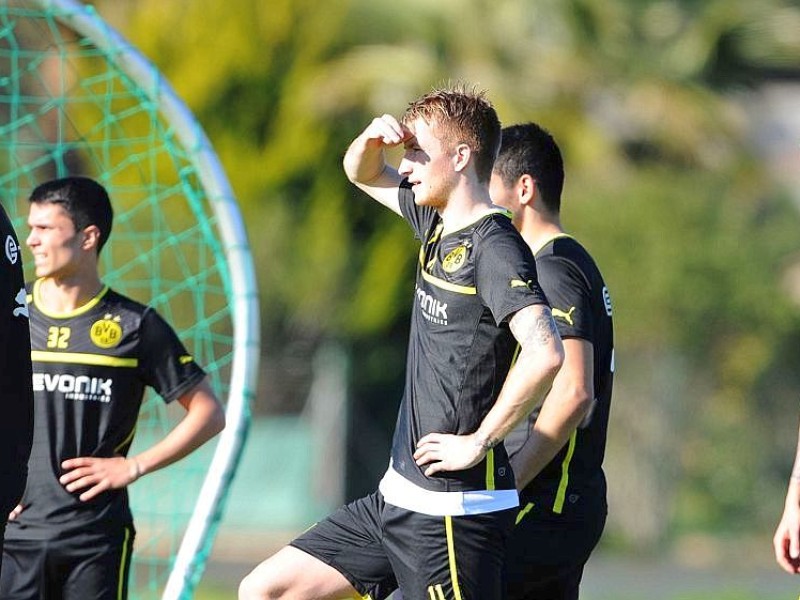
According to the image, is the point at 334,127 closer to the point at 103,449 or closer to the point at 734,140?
the point at 734,140

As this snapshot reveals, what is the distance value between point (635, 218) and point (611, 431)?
9.02 feet

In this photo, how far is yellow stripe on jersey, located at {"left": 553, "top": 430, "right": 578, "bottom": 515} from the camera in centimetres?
604

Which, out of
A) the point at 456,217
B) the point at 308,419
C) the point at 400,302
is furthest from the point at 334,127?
the point at 456,217

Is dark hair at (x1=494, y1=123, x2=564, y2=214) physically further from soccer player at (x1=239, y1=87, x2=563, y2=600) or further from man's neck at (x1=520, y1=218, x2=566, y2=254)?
soccer player at (x1=239, y1=87, x2=563, y2=600)

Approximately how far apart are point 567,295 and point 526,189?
0.54 meters

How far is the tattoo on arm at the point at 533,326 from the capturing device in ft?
16.4

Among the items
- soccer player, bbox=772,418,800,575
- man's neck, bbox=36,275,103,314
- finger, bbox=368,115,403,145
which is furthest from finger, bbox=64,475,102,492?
soccer player, bbox=772,418,800,575

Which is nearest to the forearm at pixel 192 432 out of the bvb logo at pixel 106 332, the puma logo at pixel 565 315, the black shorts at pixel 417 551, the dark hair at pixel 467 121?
the bvb logo at pixel 106 332

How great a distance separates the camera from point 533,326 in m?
5.01

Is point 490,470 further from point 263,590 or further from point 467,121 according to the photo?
point 467,121

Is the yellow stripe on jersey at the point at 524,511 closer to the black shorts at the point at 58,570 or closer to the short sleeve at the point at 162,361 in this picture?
the short sleeve at the point at 162,361

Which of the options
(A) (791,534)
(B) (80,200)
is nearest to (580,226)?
(B) (80,200)

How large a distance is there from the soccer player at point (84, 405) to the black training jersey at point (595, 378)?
5.35 feet

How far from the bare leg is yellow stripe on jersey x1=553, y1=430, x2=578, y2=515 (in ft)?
3.07
